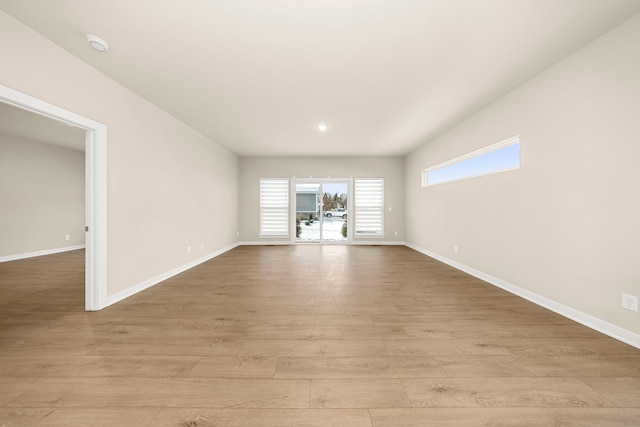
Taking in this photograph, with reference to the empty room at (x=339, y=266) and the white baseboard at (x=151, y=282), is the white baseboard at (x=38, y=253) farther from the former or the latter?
the white baseboard at (x=151, y=282)

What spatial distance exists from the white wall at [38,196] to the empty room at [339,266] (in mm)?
1502

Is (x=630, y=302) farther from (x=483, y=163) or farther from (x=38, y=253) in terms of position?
(x=38, y=253)

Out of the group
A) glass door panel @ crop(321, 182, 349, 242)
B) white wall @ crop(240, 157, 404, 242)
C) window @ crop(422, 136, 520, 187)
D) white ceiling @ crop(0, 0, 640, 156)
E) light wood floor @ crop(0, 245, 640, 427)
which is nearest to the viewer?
light wood floor @ crop(0, 245, 640, 427)

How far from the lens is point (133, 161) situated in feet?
10.3

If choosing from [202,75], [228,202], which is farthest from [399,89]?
[228,202]

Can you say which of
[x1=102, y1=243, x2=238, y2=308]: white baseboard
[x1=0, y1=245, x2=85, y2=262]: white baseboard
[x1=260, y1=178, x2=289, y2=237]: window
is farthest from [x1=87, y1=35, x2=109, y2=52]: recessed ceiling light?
[x1=0, y1=245, x2=85, y2=262]: white baseboard

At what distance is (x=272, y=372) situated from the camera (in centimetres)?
162

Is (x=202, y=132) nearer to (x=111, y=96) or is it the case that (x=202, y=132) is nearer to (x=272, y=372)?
(x=111, y=96)

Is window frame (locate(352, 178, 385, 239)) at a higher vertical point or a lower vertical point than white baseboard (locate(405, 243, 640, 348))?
higher

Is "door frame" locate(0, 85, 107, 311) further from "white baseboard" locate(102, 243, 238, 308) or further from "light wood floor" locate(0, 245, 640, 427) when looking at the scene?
"light wood floor" locate(0, 245, 640, 427)

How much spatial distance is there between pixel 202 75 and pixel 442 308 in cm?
379

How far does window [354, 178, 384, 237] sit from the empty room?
108 inches

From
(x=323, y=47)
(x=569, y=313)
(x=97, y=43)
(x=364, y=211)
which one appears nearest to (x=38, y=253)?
(x=97, y=43)

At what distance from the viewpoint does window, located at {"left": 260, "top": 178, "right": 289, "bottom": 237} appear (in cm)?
731
